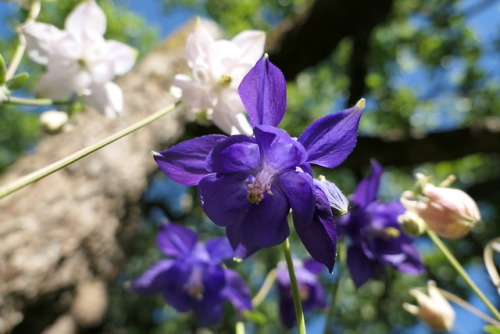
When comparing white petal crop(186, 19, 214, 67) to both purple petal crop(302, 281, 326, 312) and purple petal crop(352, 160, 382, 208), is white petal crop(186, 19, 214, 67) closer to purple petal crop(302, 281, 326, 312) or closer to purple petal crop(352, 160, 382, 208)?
purple petal crop(352, 160, 382, 208)

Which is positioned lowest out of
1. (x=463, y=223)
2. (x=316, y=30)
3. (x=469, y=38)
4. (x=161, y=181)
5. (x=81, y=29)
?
(x=161, y=181)

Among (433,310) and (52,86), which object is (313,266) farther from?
(52,86)

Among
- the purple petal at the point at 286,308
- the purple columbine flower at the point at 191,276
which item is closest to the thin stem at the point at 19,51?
the purple columbine flower at the point at 191,276

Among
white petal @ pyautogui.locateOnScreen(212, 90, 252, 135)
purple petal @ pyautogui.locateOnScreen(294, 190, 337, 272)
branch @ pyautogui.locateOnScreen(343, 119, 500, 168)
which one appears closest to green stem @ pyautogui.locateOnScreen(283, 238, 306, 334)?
purple petal @ pyautogui.locateOnScreen(294, 190, 337, 272)

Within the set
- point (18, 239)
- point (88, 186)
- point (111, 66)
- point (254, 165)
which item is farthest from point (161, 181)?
point (254, 165)

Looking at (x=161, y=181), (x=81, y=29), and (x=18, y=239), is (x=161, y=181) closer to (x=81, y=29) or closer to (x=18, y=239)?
(x=18, y=239)

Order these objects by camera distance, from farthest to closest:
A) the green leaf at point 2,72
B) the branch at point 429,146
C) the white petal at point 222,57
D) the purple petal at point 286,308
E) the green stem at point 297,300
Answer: the branch at point 429,146
the purple petal at point 286,308
the white petal at point 222,57
the green leaf at point 2,72
the green stem at point 297,300

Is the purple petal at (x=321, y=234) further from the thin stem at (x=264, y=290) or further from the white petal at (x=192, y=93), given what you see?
the thin stem at (x=264, y=290)
